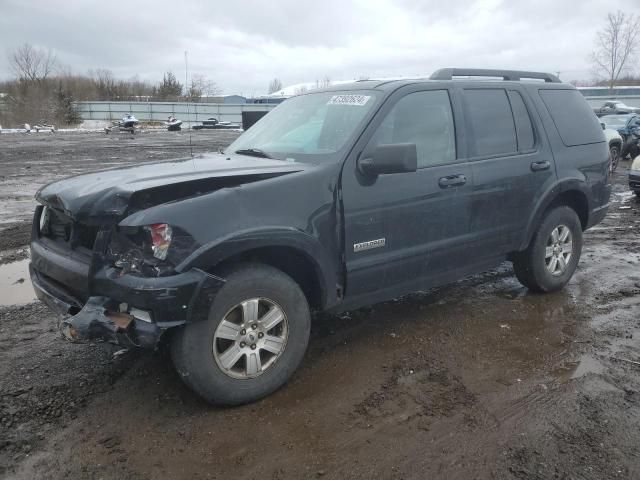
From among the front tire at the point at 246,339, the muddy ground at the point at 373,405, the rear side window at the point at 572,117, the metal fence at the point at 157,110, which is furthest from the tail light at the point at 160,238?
the metal fence at the point at 157,110

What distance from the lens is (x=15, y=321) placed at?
4453 millimetres

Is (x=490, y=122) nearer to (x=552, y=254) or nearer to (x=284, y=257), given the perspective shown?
(x=552, y=254)

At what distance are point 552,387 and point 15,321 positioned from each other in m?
4.24

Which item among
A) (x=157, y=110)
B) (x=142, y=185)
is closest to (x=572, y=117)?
(x=142, y=185)

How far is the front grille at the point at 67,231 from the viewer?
3.11 metres

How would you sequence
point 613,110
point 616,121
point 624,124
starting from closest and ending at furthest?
point 624,124 → point 616,121 → point 613,110

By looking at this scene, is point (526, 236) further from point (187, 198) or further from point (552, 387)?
point (187, 198)

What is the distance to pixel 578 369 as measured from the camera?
372 cm

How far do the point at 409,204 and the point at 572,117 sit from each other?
2.47 metres

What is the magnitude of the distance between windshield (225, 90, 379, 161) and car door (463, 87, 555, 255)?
3.34 ft

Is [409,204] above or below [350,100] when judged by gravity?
below

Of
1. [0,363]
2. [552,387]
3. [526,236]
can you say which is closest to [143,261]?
[0,363]

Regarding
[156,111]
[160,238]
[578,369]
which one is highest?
[156,111]

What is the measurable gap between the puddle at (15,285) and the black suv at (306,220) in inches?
66.2
